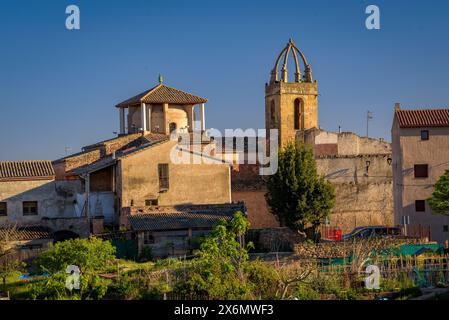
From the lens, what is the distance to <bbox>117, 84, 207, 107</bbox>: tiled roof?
4556 centimetres

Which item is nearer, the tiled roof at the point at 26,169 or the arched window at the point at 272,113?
the tiled roof at the point at 26,169

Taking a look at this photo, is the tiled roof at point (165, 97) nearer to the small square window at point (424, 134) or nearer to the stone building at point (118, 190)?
the stone building at point (118, 190)

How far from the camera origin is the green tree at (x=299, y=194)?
3803cm

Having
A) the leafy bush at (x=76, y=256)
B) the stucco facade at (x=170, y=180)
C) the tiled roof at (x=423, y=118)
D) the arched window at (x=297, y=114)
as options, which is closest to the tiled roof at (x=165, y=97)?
the stucco facade at (x=170, y=180)

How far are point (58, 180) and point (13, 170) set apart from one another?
212 cm

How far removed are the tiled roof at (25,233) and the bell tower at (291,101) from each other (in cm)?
1913

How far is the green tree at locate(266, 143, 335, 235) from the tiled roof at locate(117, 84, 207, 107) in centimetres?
844

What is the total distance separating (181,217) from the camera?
35156 millimetres

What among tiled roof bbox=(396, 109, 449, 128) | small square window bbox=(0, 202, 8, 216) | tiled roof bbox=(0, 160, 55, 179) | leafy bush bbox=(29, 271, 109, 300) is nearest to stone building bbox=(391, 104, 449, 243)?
tiled roof bbox=(396, 109, 449, 128)

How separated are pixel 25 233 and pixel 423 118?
15895 millimetres

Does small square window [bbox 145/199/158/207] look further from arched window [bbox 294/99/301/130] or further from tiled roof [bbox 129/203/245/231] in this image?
arched window [bbox 294/99/301/130]

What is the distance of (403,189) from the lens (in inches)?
1527

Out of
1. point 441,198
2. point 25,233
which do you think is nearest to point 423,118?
point 441,198
